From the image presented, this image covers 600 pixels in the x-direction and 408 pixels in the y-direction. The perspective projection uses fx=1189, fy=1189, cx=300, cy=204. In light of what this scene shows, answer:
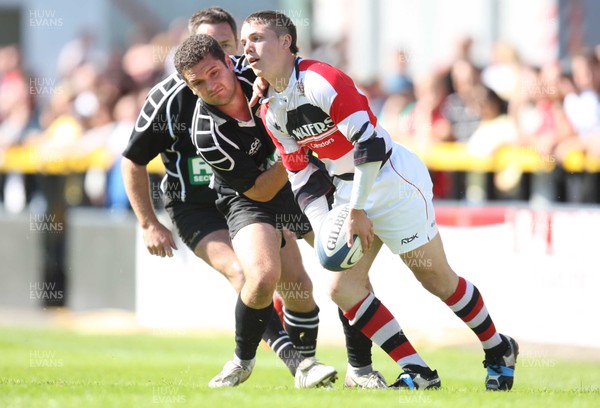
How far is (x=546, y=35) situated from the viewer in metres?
15.4

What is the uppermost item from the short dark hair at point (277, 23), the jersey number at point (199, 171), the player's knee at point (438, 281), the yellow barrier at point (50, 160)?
the short dark hair at point (277, 23)

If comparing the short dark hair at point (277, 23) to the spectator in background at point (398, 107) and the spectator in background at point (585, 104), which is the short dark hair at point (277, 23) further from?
the spectator in background at point (398, 107)

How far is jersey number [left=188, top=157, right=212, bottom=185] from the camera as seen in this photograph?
834 centimetres

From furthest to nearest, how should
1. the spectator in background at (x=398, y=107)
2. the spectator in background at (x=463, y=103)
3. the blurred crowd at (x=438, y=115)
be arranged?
1. the spectator in background at (x=398, y=107)
2. the spectator in background at (x=463, y=103)
3. the blurred crowd at (x=438, y=115)

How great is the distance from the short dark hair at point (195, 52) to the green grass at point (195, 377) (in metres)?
1.97

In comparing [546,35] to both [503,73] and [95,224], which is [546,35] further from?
[95,224]

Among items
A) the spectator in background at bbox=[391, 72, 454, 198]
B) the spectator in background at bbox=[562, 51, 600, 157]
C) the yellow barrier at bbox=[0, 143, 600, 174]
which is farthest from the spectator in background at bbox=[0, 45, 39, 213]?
the spectator in background at bbox=[562, 51, 600, 157]

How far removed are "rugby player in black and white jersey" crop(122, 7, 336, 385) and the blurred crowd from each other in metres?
4.79

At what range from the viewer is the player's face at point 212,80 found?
23.9 ft

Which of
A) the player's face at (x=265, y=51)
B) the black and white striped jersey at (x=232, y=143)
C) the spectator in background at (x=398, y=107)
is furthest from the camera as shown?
the spectator in background at (x=398, y=107)

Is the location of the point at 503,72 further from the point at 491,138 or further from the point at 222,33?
the point at 222,33

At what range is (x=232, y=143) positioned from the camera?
764cm

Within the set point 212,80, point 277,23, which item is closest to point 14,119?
point 212,80

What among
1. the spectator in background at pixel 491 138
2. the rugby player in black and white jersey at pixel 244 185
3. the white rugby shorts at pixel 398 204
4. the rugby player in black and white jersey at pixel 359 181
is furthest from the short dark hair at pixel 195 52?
the spectator in background at pixel 491 138
